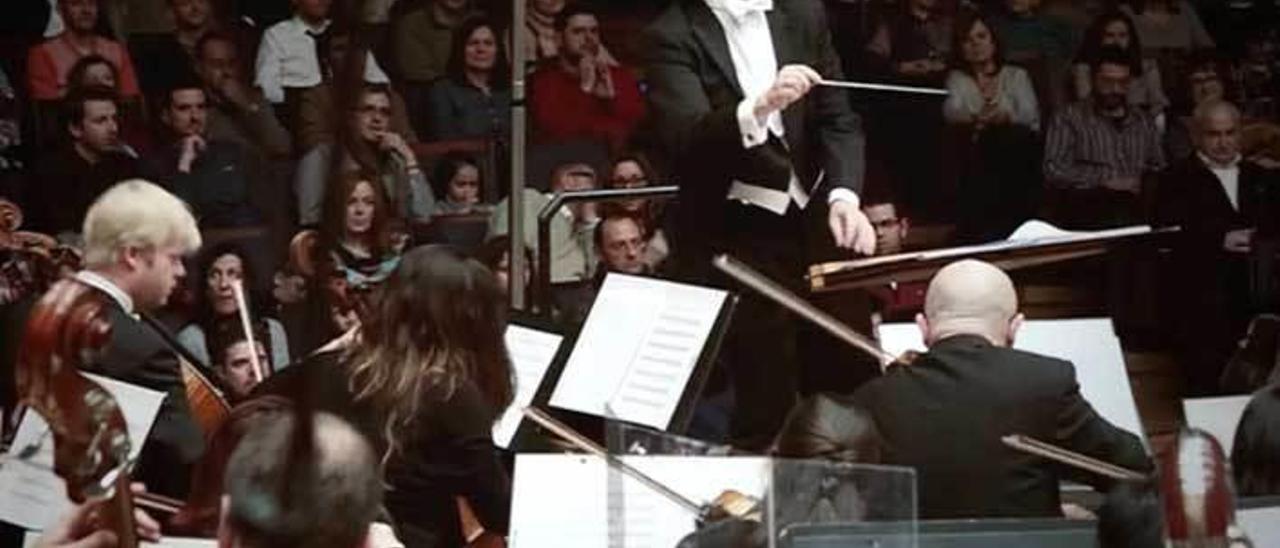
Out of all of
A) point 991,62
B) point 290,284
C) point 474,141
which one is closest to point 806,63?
point 991,62

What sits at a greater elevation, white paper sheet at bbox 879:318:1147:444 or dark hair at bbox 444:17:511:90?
dark hair at bbox 444:17:511:90

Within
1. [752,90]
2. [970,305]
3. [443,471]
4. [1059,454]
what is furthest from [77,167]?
[1059,454]

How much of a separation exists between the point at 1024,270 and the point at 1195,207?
0.39 m

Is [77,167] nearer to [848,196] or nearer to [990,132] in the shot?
[848,196]

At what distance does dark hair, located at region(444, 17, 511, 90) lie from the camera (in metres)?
4.42

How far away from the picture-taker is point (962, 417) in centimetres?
453

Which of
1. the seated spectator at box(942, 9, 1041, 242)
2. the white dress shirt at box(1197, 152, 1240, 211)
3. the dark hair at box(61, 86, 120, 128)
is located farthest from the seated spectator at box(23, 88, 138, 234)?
the white dress shirt at box(1197, 152, 1240, 211)

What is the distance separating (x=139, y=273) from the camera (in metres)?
4.39

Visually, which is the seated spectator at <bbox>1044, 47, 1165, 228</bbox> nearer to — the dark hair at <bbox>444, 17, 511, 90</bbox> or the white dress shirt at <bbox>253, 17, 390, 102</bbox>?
the dark hair at <bbox>444, 17, 511, 90</bbox>

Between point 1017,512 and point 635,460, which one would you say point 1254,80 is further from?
point 635,460

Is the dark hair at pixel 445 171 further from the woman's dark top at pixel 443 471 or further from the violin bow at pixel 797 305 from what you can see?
the violin bow at pixel 797 305

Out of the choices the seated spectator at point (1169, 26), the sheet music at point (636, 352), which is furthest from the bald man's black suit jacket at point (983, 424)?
the seated spectator at point (1169, 26)

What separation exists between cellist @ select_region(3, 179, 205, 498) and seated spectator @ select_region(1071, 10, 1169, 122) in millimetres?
1524

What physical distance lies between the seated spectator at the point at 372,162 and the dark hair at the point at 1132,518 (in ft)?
3.71
